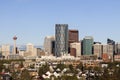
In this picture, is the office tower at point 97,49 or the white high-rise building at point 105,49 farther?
the white high-rise building at point 105,49

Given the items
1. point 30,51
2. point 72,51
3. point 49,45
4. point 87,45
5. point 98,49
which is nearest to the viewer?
point 98,49

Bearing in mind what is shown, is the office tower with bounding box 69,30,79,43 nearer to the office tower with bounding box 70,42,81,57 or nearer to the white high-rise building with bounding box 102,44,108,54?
the office tower with bounding box 70,42,81,57

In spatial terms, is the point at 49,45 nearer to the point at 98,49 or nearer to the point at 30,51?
the point at 30,51

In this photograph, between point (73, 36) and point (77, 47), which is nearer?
point (77, 47)

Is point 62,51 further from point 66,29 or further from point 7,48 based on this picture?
point 7,48

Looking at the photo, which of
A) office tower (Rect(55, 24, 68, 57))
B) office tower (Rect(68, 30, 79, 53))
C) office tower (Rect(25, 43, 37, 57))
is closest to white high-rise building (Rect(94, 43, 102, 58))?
office tower (Rect(55, 24, 68, 57))

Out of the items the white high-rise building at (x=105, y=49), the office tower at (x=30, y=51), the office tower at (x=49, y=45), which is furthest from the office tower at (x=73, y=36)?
the office tower at (x=30, y=51)

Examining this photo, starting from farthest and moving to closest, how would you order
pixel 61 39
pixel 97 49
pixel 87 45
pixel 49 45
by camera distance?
pixel 49 45 < pixel 87 45 < pixel 97 49 < pixel 61 39

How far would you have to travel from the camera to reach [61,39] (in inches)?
4466

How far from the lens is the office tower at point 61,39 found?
4386 inches

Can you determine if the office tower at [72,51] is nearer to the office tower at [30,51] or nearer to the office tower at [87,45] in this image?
the office tower at [87,45]

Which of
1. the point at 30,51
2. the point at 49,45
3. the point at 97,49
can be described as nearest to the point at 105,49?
the point at 97,49

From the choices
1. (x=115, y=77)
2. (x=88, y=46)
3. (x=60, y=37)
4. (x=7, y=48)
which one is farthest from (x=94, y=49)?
(x=115, y=77)

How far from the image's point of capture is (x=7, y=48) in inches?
4902
